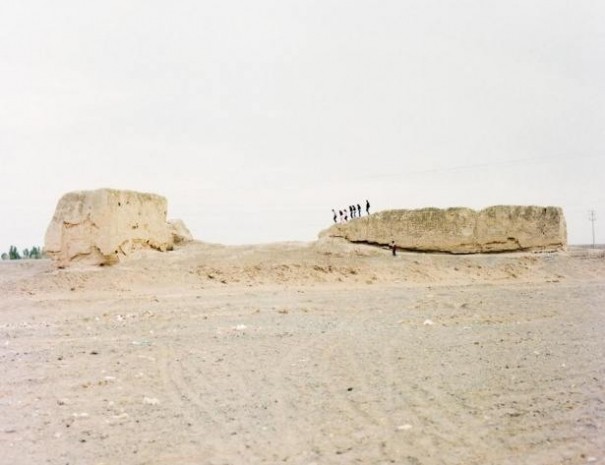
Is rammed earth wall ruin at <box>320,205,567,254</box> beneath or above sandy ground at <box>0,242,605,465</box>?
above

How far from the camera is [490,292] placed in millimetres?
14719

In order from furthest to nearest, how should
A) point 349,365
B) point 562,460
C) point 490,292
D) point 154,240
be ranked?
point 154,240, point 490,292, point 349,365, point 562,460

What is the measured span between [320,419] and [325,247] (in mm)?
15685

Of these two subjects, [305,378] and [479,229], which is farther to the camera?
[479,229]

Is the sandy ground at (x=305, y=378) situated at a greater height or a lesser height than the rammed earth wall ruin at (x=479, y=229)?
lesser

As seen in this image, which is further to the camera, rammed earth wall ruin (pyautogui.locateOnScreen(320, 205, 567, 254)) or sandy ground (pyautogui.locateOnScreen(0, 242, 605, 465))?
rammed earth wall ruin (pyautogui.locateOnScreen(320, 205, 567, 254))

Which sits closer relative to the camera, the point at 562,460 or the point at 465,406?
the point at 562,460

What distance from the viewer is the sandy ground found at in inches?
172

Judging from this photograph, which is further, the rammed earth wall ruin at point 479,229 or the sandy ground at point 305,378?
the rammed earth wall ruin at point 479,229

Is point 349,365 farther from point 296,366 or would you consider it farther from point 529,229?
point 529,229

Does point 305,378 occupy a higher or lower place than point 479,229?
lower

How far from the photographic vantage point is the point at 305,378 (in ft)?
20.6

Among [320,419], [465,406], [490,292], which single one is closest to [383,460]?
[320,419]

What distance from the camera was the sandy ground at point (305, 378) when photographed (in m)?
4.37
